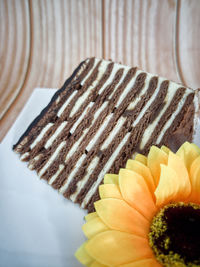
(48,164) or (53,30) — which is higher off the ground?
(53,30)

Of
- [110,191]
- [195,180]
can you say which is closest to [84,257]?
[110,191]

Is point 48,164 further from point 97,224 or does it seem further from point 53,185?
point 97,224

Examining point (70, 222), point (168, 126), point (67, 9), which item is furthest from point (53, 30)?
point (70, 222)

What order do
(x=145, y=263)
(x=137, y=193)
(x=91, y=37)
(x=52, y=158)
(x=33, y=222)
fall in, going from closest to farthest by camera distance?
1. (x=145, y=263)
2. (x=137, y=193)
3. (x=33, y=222)
4. (x=52, y=158)
5. (x=91, y=37)

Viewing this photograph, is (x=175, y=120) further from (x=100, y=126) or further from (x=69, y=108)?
(x=69, y=108)

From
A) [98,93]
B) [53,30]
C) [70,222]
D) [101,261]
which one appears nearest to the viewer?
[101,261]

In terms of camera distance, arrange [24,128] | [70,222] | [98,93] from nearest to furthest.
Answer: [70,222], [98,93], [24,128]

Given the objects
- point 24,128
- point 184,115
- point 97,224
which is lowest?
point 97,224

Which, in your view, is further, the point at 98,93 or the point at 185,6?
the point at 185,6
